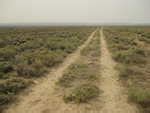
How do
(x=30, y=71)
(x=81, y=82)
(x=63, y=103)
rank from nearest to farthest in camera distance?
(x=63, y=103), (x=81, y=82), (x=30, y=71)

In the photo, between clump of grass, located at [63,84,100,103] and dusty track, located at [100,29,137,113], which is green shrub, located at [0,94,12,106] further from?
dusty track, located at [100,29,137,113]

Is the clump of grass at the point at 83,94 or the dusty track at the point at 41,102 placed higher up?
the clump of grass at the point at 83,94

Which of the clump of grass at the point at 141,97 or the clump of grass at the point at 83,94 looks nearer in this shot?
the clump of grass at the point at 141,97

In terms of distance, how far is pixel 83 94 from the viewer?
788cm

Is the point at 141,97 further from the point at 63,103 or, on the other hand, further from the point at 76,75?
the point at 76,75

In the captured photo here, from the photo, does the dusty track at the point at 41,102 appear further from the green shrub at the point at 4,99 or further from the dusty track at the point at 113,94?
the dusty track at the point at 113,94

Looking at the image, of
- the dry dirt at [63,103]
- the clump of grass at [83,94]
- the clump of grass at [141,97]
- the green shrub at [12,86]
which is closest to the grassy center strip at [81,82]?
the clump of grass at [83,94]

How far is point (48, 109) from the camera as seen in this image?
A: 692cm

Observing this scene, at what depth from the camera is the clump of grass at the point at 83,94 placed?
7.54 m

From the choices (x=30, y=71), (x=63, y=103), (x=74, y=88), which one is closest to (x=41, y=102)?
(x=63, y=103)

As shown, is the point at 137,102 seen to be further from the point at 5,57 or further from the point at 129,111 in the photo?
the point at 5,57

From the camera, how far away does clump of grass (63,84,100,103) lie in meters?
7.54

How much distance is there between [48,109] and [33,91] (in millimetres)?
1912

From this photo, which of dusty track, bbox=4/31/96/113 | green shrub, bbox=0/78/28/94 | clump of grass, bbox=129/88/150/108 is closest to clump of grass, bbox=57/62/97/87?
dusty track, bbox=4/31/96/113
